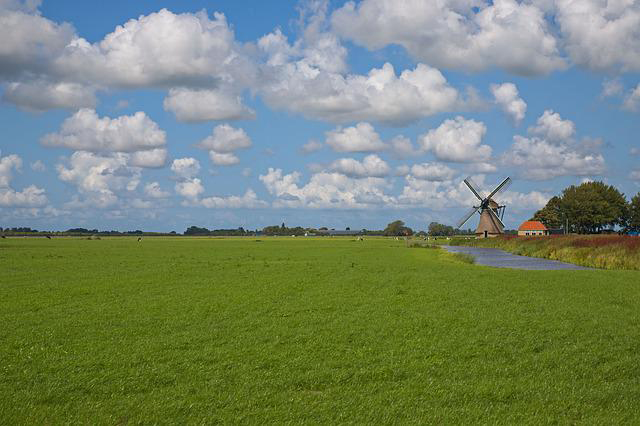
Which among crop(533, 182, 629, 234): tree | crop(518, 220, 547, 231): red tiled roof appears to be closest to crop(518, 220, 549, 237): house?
crop(518, 220, 547, 231): red tiled roof

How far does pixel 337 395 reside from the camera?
33.2ft

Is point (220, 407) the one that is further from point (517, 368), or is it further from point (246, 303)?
point (246, 303)

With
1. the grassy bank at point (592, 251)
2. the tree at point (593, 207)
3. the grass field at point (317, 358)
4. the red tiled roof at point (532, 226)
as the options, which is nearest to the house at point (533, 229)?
the red tiled roof at point (532, 226)

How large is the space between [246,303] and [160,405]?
32.5 feet

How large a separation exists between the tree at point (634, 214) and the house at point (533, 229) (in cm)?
1993

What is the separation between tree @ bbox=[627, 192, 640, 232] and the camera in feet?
415

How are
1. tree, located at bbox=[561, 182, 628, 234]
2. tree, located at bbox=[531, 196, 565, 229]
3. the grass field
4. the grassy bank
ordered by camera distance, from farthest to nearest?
1. tree, located at bbox=[531, 196, 565, 229]
2. tree, located at bbox=[561, 182, 628, 234]
3. the grassy bank
4. the grass field

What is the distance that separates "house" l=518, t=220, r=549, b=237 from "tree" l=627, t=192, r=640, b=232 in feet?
65.4

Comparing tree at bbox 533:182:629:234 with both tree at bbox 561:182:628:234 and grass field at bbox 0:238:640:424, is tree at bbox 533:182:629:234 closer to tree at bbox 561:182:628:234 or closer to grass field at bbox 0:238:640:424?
tree at bbox 561:182:628:234

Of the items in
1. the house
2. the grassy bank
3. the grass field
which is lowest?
the grass field

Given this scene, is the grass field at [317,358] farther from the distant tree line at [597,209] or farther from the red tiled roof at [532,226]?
the red tiled roof at [532,226]

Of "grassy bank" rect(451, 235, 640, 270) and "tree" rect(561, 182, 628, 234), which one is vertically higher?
"tree" rect(561, 182, 628, 234)

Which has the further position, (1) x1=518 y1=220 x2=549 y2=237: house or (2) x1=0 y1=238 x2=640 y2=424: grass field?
(1) x1=518 y1=220 x2=549 y2=237: house

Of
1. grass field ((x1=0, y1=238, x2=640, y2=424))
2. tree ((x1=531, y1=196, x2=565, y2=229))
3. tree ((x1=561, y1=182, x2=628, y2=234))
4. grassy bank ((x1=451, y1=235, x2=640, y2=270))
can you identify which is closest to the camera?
grass field ((x1=0, y1=238, x2=640, y2=424))
